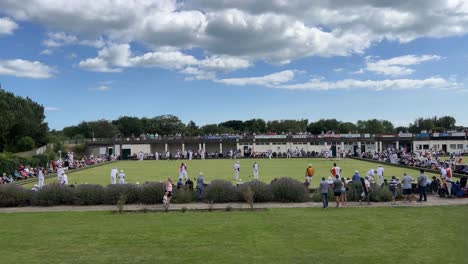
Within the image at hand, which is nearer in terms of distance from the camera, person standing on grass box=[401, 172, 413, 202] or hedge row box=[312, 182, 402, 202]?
person standing on grass box=[401, 172, 413, 202]

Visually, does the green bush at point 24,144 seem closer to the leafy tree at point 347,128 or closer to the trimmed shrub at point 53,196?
the trimmed shrub at point 53,196

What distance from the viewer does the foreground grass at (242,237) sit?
9.56 meters

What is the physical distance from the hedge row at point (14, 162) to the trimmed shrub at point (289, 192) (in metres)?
25.3

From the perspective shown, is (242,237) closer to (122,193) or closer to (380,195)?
(122,193)

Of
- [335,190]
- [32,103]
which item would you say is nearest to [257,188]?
[335,190]

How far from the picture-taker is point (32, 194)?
19.0 m

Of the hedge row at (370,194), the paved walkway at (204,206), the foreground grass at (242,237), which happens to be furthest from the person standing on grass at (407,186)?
the foreground grass at (242,237)

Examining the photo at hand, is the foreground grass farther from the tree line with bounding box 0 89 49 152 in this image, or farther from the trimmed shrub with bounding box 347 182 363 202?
the tree line with bounding box 0 89 49 152

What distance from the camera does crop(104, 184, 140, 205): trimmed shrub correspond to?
18688mm

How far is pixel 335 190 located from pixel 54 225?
10441mm

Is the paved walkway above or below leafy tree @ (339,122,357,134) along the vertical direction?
below

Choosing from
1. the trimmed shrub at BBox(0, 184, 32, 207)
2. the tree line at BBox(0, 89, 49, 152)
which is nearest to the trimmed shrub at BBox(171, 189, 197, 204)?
the trimmed shrub at BBox(0, 184, 32, 207)

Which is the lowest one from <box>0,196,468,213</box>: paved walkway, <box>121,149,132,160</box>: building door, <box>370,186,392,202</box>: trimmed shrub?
<box>0,196,468,213</box>: paved walkway

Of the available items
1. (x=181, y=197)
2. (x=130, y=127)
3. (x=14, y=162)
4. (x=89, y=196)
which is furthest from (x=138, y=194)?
(x=130, y=127)
